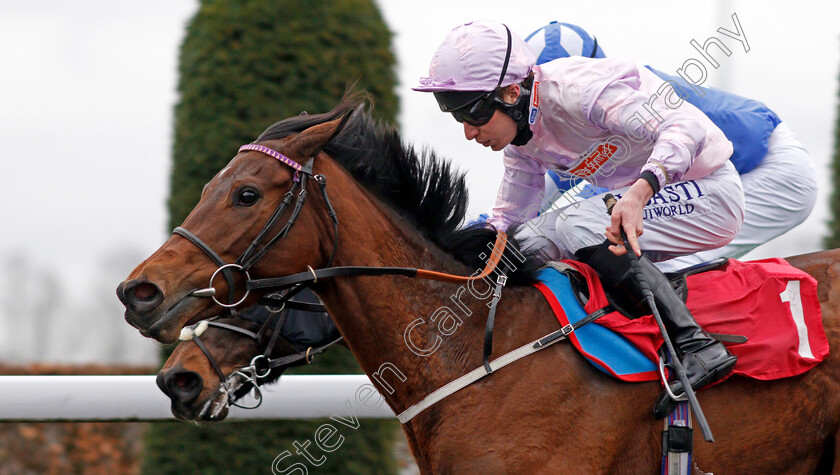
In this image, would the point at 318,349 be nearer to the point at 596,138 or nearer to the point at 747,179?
the point at 596,138

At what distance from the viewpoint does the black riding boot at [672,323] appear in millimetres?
2412

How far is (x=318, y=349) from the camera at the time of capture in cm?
325

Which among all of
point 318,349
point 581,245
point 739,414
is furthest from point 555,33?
point 739,414

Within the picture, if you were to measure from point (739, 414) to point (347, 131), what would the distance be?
1.46 metres

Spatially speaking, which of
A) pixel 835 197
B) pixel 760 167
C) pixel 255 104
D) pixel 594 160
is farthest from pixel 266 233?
pixel 835 197

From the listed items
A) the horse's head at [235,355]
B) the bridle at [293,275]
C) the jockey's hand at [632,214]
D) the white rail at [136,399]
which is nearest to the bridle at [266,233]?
the bridle at [293,275]

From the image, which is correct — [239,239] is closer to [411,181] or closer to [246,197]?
[246,197]

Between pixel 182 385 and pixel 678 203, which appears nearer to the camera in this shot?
pixel 678 203

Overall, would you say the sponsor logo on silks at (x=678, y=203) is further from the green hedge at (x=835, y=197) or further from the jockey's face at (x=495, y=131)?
the green hedge at (x=835, y=197)

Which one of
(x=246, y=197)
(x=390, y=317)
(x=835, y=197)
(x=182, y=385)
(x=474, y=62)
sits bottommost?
(x=182, y=385)

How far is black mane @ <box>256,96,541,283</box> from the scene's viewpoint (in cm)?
266

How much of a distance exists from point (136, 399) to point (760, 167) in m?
2.80

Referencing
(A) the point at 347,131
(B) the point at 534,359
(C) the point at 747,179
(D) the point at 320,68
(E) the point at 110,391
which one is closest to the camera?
(B) the point at 534,359

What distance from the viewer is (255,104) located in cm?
440
